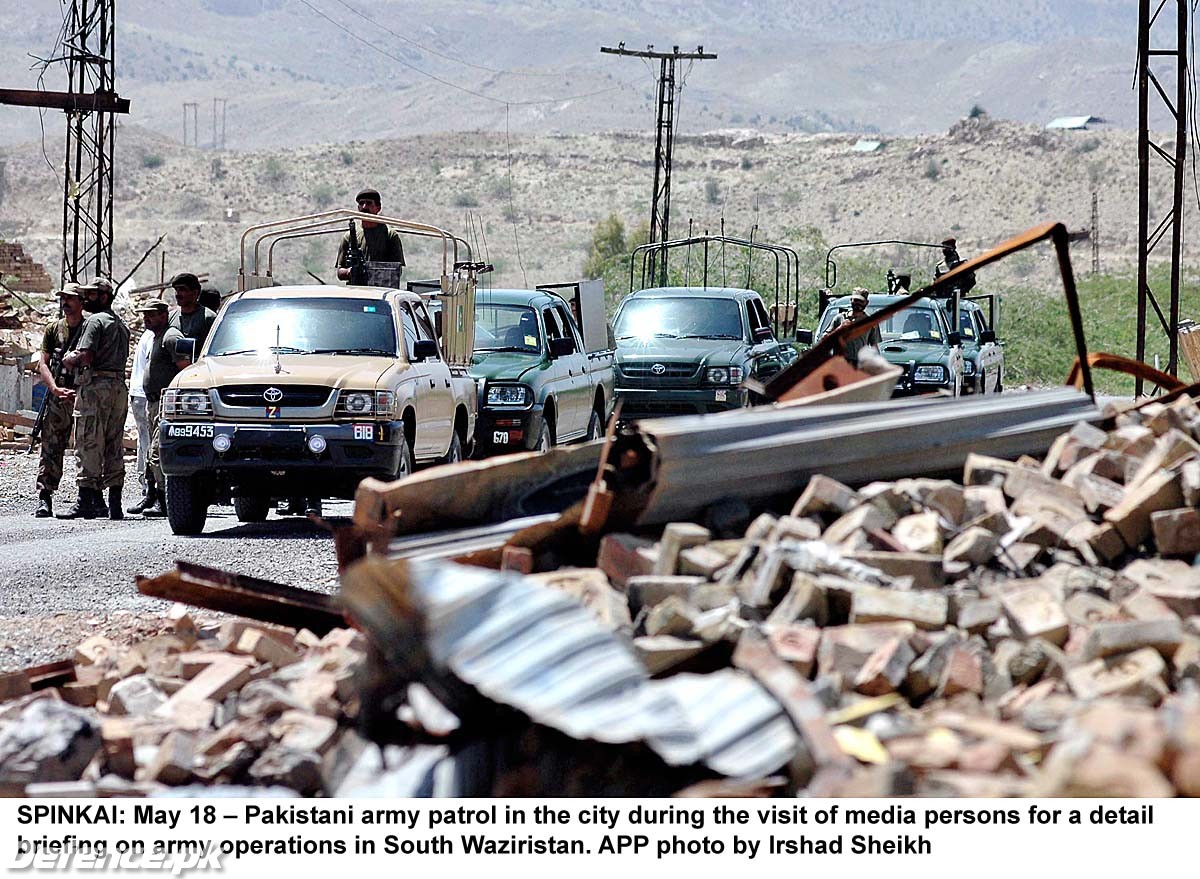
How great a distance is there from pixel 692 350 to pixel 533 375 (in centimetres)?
425

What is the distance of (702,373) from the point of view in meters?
19.4

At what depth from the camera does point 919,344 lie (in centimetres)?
2152

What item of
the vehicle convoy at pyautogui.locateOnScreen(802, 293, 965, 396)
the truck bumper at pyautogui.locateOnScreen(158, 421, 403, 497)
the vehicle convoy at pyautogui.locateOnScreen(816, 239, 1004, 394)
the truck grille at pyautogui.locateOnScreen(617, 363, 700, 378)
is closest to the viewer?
Answer: the truck bumper at pyautogui.locateOnScreen(158, 421, 403, 497)

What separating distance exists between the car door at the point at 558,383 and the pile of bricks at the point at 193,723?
1017 centimetres

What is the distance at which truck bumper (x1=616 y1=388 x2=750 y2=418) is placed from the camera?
19375 millimetres

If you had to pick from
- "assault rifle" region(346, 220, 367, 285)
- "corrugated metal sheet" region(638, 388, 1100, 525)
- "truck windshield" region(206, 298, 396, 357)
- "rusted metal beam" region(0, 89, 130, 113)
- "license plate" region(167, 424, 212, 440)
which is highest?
"rusted metal beam" region(0, 89, 130, 113)

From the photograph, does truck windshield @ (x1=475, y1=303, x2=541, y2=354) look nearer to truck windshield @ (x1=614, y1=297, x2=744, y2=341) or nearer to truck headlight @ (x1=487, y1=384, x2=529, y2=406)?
truck headlight @ (x1=487, y1=384, x2=529, y2=406)

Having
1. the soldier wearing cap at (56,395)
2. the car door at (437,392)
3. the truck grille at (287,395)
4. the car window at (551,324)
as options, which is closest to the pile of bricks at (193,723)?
the truck grille at (287,395)

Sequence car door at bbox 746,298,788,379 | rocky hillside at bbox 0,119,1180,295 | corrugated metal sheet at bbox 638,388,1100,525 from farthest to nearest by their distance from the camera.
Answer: rocky hillside at bbox 0,119,1180,295 < car door at bbox 746,298,788,379 < corrugated metal sheet at bbox 638,388,1100,525

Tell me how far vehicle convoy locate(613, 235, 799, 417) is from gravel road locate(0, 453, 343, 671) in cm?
518

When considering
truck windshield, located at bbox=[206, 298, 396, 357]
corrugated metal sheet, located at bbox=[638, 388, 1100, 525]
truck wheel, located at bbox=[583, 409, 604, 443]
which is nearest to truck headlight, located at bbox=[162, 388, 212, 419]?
truck windshield, located at bbox=[206, 298, 396, 357]

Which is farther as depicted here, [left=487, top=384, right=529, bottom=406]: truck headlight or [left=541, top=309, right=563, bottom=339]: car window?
[left=541, top=309, right=563, bottom=339]: car window

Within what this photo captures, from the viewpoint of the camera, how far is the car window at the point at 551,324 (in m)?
17.0

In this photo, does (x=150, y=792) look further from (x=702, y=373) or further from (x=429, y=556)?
(x=702, y=373)
